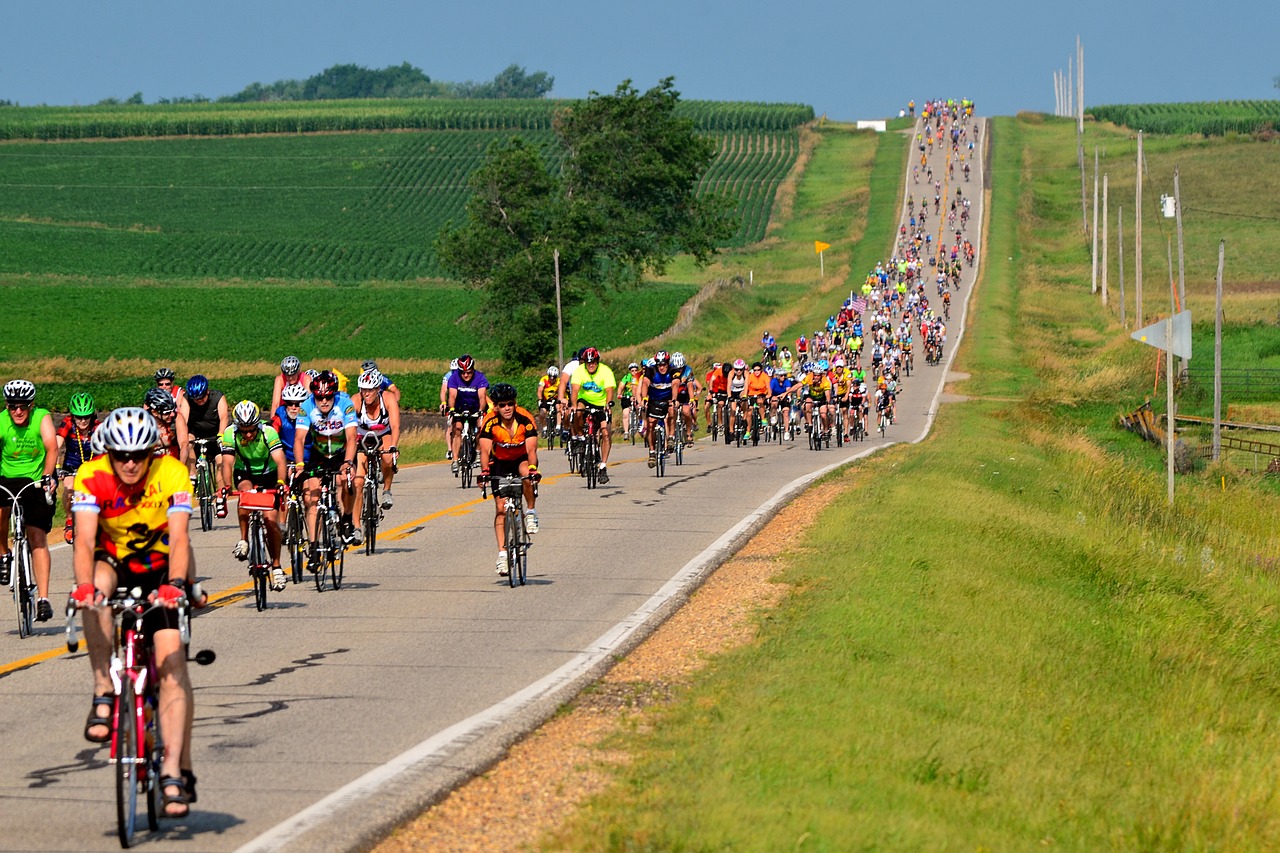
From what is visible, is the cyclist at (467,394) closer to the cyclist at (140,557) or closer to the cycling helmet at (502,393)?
the cycling helmet at (502,393)

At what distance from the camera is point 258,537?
47.1ft

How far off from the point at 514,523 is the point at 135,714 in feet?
26.8

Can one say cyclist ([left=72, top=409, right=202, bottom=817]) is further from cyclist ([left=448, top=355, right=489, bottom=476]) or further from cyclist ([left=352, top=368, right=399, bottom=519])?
cyclist ([left=448, top=355, right=489, bottom=476])

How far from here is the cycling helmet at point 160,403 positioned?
48.7ft

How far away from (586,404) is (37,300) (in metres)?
71.3

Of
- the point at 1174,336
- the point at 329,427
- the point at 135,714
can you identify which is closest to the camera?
the point at 135,714

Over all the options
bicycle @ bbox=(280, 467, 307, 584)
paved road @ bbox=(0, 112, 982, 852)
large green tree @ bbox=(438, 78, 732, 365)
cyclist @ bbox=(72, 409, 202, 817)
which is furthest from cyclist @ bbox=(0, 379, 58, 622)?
large green tree @ bbox=(438, 78, 732, 365)

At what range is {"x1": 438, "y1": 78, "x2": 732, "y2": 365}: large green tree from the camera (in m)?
72.9

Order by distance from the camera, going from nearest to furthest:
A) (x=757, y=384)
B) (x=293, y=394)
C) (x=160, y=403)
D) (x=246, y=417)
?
(x=246, y=417) → (x=160, y=403) → (x=293, y=394) → (x=757, y=384)

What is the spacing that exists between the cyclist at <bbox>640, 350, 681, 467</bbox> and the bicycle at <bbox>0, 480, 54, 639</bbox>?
46.3ft

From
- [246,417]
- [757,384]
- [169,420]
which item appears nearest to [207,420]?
[169,420]

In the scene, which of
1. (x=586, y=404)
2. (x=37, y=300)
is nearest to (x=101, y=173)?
A: (x=37, y=300)

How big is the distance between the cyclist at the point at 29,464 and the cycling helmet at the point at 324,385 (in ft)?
8.60

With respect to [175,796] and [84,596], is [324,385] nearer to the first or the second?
[84,596]
